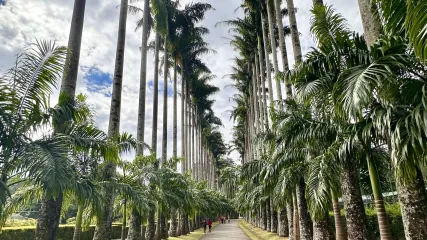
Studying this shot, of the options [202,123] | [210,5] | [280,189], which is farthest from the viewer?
[202,123]

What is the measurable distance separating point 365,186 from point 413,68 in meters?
5.81

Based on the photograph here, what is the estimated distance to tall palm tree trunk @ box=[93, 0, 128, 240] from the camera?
8.23 m

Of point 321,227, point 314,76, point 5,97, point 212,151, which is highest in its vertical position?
point 212,151

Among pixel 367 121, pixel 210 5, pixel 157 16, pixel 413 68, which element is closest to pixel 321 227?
pixel 367 121

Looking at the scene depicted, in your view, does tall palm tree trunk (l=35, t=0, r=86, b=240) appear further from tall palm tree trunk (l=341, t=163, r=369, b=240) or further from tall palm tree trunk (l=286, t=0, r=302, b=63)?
tall palm tree trunk (l=286, t=0, r=302, b=63)

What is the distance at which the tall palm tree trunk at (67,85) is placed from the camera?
5648 mm

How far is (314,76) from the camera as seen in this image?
21.4ft

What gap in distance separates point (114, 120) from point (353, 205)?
24.0 ft

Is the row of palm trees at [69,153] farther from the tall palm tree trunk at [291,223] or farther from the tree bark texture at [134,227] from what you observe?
the tall palm tree trunk at [291,223]

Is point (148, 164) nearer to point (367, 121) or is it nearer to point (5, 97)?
point (5, 97)

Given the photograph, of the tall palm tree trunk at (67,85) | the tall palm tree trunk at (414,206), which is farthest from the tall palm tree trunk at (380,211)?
the tall palm tree trunk at (67,85)

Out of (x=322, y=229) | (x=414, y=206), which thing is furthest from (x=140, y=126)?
(x=414, y=206)

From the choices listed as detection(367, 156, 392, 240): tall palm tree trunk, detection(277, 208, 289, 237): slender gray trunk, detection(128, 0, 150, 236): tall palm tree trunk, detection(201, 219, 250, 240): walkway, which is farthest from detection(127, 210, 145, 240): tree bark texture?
detection(367, 156, 392, 240): tall palm tree trunk

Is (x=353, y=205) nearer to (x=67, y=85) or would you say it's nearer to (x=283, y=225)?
(x=67, y=85)
